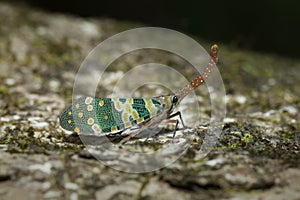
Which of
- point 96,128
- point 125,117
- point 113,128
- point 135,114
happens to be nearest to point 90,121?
point 96,128

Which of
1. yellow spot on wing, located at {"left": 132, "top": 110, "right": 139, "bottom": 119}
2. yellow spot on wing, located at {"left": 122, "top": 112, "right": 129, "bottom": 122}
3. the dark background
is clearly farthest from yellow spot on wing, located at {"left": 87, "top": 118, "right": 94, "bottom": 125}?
the dark background

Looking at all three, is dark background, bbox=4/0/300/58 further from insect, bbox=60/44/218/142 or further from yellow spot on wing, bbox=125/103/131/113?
yellow spot on wing, bbox=125/103/131/113

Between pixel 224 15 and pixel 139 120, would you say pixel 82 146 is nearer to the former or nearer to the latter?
pixel 139 120

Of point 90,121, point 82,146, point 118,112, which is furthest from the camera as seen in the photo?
point 118,112

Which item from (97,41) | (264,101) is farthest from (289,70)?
(97,41)

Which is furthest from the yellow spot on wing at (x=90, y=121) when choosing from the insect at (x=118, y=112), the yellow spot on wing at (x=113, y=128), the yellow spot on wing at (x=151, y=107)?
the yellow spot on wing at (x=151, y=107)
